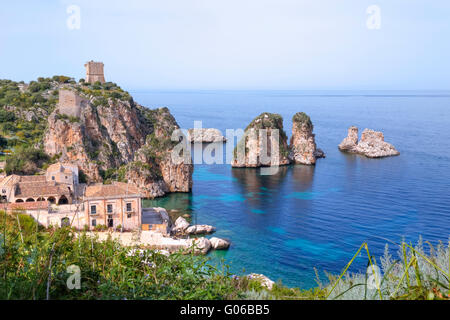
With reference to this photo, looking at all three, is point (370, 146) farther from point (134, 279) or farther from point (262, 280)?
point (134, 279)

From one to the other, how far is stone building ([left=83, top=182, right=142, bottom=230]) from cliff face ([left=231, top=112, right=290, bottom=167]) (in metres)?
28.4

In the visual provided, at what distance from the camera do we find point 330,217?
30938 mm

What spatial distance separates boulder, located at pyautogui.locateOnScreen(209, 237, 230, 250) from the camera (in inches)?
955

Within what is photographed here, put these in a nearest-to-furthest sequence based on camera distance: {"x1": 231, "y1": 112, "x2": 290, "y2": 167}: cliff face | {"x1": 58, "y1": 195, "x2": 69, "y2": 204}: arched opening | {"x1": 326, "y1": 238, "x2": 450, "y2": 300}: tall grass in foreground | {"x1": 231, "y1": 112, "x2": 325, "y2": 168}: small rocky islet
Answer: {"x1": 326, "y1": 238, "x2": 450, "y2": 300}: tall grass in foreground
{"x1": 58, "y1": 195, "x2": 69, "y2": 204}: arched opening
{"x1": 231, "y1": 112, "x2": 290, "y2": 167}: cliff face
{"x1": 231, "y1": 112, "x2": 325, "y2": 168}: small rocky islet

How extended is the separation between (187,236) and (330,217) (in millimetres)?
12140

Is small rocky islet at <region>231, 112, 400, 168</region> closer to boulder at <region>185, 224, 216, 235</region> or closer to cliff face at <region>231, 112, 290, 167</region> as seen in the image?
→ cliff face at <region>231, 112, 290, 167</region>

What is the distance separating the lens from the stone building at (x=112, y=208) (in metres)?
25.4

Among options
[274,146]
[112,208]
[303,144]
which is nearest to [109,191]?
[112,208]

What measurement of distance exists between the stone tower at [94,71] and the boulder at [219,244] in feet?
148

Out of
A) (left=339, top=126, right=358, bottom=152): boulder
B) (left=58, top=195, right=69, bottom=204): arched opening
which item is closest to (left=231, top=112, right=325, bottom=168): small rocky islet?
(left=339, top=126, right=358, bottom=152): boulder

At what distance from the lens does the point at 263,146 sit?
56.0m

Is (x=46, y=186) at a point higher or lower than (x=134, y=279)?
A: lower

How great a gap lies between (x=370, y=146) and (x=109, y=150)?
40886 mm

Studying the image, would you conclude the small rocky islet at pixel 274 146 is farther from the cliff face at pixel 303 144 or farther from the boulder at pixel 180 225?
the boulder at pixel 180 225
